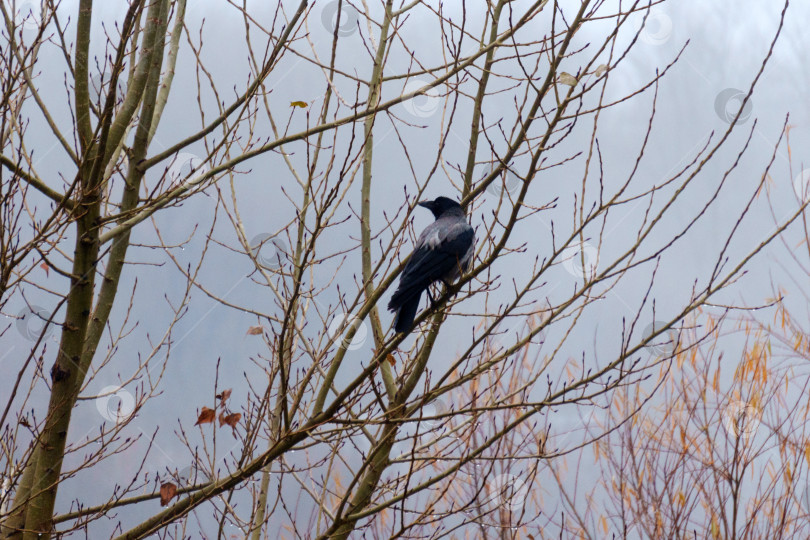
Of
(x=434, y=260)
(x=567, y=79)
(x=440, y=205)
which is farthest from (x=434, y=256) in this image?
(x=567, y=79)

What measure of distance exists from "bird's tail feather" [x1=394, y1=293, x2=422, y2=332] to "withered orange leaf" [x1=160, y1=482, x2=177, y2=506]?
1.48m

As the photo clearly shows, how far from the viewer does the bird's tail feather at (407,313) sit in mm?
3955

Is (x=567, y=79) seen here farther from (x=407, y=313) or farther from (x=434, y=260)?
(x=407, y=313)

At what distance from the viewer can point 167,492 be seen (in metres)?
3.62

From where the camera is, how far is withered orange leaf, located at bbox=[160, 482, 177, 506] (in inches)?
141

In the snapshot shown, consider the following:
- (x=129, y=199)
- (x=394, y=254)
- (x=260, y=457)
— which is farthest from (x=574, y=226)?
(x=129, y=199)

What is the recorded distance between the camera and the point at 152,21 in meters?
3.68

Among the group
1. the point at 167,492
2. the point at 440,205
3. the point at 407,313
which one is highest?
the point at 440,205

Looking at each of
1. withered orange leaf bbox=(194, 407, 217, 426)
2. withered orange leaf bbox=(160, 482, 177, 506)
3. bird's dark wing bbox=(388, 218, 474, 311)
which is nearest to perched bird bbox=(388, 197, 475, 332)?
bird's dark wing bbox=(388, 218, 474, 311)

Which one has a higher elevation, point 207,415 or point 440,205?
point 440,205

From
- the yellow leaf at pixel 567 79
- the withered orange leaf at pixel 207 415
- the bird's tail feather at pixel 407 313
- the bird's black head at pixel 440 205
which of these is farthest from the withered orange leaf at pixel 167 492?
the yellow leaf at pixel 567 79

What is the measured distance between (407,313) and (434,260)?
43cm

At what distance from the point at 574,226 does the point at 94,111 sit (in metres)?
2.55

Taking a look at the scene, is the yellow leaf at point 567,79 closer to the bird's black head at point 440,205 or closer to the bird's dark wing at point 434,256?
→ the bird's dark wing at point 434,256
